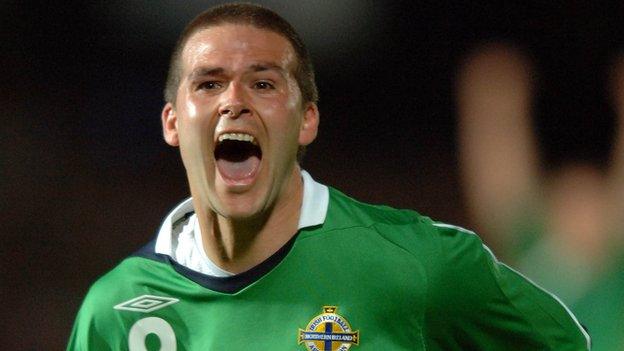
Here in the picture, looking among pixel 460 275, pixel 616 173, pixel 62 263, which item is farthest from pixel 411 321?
pixel 62 263

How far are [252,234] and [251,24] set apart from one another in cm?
41

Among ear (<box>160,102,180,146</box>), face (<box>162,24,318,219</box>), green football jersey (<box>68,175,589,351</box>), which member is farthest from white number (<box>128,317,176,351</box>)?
ear (<box>160,102,180,146</box>)

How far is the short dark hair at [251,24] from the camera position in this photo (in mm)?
2004

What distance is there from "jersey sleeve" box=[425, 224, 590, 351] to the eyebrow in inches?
17.5

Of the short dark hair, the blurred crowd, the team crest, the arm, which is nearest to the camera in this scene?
the team crest

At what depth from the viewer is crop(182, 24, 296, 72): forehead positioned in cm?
195

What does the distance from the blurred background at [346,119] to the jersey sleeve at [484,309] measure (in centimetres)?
124

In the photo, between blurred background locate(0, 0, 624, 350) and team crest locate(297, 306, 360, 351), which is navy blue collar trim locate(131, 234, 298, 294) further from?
blurred background locate(0, 0, 624, 350)

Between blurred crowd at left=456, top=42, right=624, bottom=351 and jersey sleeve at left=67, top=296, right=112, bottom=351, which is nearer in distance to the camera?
jersey sleeve at left=67, top=296, right=112, bottom=351

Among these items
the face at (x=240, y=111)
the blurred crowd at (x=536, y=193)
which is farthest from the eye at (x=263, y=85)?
the blurred crowd at (x=536, y=193)

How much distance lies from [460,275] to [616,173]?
1.50m

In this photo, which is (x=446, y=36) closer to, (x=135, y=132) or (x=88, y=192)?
(x=135, y=132)

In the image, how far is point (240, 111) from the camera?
193 cm

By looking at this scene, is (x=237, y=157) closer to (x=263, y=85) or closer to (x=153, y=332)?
(x=263, y=85)
